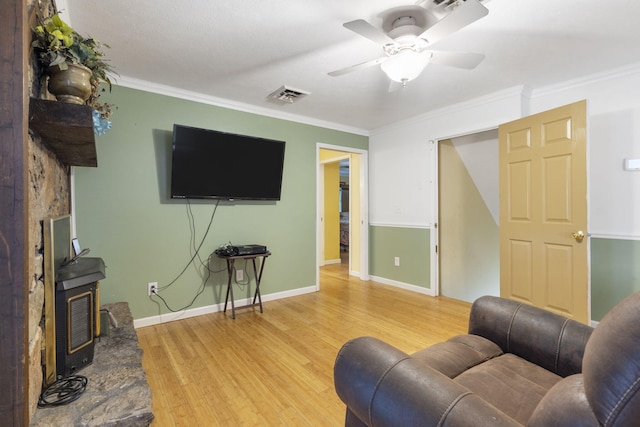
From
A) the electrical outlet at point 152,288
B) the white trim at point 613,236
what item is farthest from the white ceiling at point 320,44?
the electrical outlet at point 152,288

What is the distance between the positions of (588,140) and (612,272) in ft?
4.06

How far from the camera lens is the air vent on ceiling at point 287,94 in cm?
302

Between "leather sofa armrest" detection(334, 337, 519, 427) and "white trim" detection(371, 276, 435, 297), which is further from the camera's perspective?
"white trim" detection(371, 276, 435, 297)

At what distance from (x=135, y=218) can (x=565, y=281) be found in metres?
3.90

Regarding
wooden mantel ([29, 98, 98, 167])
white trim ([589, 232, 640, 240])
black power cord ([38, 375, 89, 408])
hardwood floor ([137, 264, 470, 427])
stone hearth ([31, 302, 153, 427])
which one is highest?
wooden mantel ([29, 98, 98, 167])

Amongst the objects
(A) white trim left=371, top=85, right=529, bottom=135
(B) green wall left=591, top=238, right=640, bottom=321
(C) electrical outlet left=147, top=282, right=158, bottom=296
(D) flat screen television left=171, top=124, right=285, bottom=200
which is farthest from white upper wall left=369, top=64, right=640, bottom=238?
(C) electrical outlet left=147, top=282, right=158, bottom=296

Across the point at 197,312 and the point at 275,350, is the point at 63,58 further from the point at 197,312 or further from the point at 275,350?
the point at 197,312

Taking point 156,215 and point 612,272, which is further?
point 156,215

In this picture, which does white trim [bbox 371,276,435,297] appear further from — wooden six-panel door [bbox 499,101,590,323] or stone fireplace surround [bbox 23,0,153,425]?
stone fireplace surround [bbox 23,0,153,425]

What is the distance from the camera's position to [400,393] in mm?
896

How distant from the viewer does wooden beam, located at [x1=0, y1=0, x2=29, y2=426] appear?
92 cm

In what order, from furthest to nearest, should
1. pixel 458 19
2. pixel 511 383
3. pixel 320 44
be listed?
1. pixel 320 44
2. pixel 458 19
3. pixel 511 383

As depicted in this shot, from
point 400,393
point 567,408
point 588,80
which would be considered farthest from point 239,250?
point 588,80

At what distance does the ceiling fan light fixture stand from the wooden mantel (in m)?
1.62
